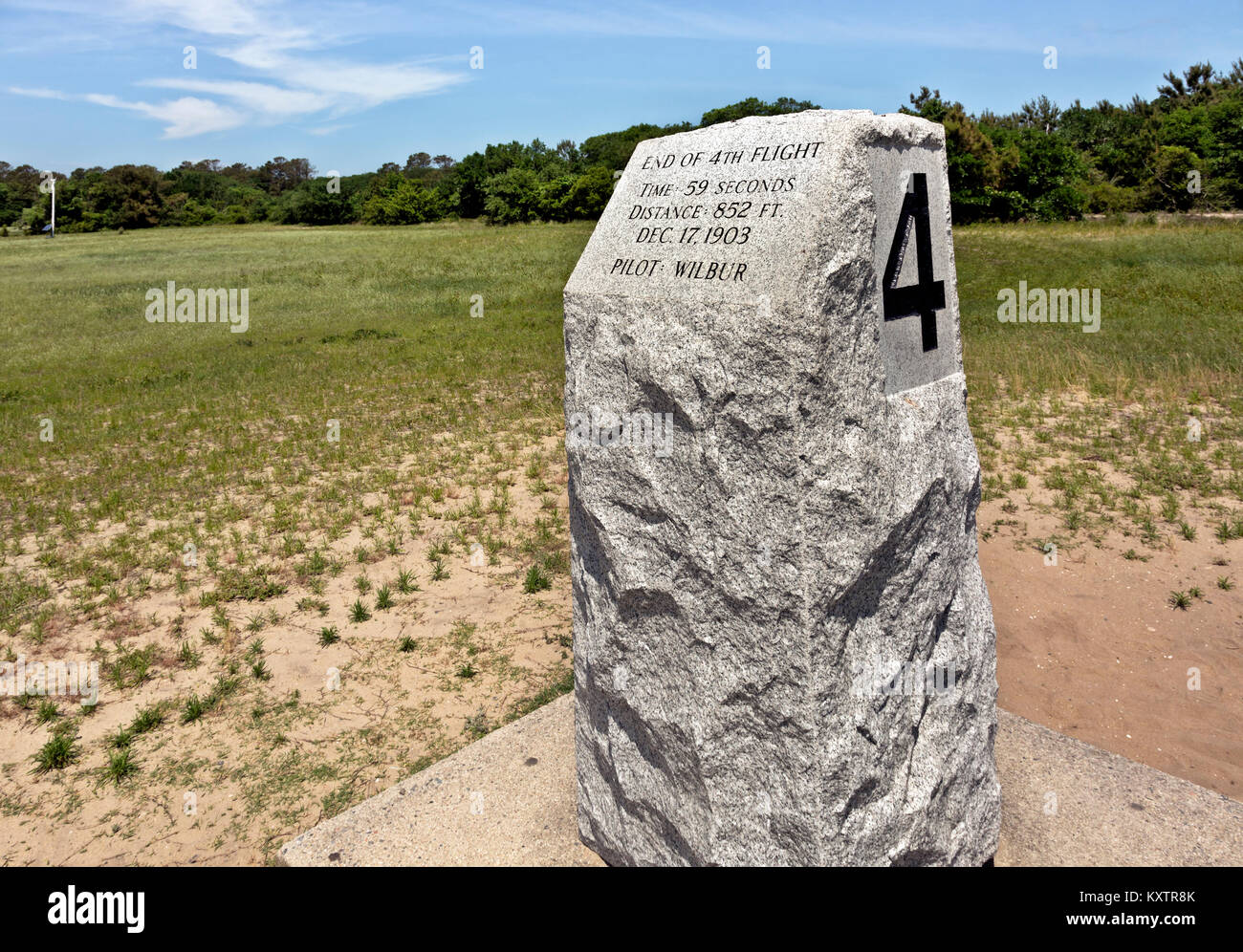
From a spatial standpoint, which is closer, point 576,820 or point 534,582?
point 576,820

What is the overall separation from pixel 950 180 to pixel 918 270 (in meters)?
33.3

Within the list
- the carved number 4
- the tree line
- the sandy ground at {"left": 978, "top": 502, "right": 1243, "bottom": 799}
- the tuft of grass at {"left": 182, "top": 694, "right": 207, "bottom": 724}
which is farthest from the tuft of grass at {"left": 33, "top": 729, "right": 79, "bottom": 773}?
the tree line

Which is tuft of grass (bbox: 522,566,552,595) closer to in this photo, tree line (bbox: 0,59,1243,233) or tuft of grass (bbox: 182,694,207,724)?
tuft of grass (bbox: 182,694,207,724)

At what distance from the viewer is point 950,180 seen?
3275cm

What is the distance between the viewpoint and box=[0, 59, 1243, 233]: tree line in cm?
3078

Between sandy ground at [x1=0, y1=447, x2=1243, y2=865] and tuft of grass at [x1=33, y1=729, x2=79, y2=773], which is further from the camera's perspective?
tuft of grass at [x1=33, y1=729, x2=79, y2=773]

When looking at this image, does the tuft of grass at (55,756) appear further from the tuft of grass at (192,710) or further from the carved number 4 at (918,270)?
the carved number 4 at (918,270)

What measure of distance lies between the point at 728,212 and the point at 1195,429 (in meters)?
9.78

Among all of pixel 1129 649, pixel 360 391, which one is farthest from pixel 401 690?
pixel 360 391

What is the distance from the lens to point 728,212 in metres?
3.14

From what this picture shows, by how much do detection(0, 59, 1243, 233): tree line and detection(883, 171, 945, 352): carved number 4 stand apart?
16.2 metres

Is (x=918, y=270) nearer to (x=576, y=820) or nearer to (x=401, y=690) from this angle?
(x=576, y=820)

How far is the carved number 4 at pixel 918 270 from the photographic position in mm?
3211

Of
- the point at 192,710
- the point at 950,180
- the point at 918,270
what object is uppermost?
the point at 950,180
